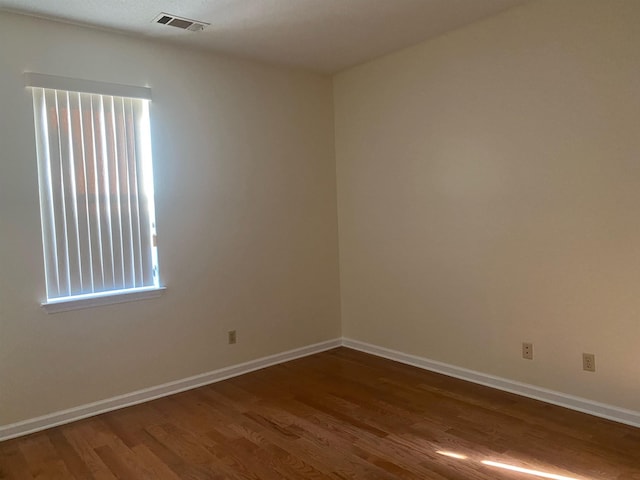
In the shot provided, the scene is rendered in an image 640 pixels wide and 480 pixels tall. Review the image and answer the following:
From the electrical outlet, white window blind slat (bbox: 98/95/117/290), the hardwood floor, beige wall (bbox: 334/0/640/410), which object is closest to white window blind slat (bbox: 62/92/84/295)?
white window blind slat (bbox: 98/95/117/290)

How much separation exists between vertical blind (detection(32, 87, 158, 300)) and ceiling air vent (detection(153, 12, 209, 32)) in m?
0.57

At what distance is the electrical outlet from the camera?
2.98 meters

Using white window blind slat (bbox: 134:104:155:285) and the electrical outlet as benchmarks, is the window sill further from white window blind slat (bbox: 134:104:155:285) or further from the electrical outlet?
the electrical outlet

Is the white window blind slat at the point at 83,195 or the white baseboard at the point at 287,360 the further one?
the white window blind slat at the point at 83,195

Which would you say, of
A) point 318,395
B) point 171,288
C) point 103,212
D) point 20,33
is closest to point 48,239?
point 103,212

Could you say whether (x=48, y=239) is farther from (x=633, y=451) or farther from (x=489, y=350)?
(x=633, y=451)

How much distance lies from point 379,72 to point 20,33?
2573 mm

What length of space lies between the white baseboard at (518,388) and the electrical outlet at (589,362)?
0.20m

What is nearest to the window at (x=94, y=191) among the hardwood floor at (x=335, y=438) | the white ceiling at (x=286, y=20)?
the white ceiling at (x=286, y=20)

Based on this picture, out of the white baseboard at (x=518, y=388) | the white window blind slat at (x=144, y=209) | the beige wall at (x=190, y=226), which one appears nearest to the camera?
the white baseboard at (x=518, y=388)

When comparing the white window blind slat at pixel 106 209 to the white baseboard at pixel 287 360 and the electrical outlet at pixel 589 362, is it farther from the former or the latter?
the electrical outlet at pixel 589 362

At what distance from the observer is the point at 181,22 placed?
316cm

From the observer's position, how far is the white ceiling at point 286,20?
2920 mm

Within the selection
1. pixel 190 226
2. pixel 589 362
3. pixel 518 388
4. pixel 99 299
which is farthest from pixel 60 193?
pixel 589 362
